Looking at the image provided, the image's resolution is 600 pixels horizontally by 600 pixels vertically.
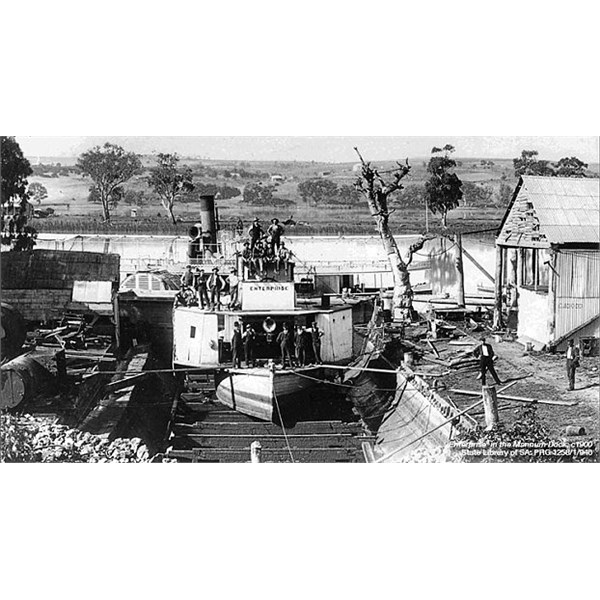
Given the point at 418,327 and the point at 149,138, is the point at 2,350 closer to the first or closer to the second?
the point at 149,138

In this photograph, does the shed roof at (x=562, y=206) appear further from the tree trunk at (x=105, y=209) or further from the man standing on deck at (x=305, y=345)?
the tree trunk at (x=105, y=209)

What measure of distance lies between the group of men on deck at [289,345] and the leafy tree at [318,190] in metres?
2.16

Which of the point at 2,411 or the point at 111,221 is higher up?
the point at 111,221

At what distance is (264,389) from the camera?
1171 cm

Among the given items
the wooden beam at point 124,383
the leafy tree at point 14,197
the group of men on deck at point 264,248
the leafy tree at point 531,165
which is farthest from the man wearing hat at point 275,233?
the leafy tree at point 531,165

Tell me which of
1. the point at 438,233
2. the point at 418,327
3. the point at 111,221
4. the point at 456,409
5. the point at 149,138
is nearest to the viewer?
the point at 149,138

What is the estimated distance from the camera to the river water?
12062mm

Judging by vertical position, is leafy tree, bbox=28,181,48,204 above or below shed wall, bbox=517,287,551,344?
above

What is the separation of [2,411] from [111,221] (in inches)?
124

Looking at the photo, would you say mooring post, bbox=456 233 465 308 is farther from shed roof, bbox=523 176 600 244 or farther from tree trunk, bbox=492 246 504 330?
shed roof, bbox=523 176 600 244

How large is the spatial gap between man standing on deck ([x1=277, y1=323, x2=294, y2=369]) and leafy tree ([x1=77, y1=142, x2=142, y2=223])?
3.38 meters

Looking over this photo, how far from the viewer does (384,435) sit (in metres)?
11.2

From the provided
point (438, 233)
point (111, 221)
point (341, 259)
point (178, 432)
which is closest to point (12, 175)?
point (111, 221)

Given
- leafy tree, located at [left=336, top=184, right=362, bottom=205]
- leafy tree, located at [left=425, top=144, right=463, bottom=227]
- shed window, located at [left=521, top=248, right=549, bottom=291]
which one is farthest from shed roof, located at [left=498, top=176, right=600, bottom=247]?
leafy tree, located at [left=336, top=184, right=362, bottom=205]
